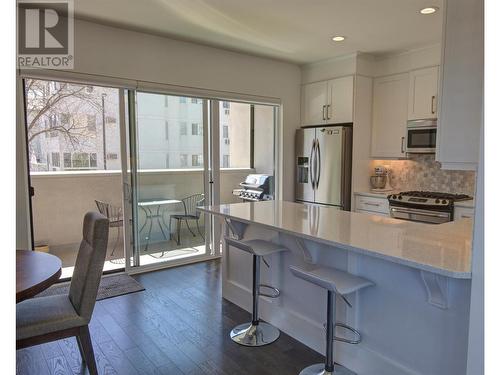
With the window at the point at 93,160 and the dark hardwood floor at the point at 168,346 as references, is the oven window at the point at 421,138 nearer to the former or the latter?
the dark hardwood floor at the point at 168,346

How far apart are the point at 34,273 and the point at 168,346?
3.77 feet

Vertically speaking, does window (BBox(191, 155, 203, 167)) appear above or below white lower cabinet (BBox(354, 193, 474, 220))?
above

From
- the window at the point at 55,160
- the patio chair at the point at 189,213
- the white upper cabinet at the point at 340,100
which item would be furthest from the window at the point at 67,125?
the white upper cabinet at the point at 340,100

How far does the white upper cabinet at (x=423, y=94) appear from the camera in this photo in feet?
13.6

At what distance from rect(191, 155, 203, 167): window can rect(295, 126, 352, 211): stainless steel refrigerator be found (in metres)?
1.51

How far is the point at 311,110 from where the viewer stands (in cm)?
522

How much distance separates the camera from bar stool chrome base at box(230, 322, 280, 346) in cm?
266

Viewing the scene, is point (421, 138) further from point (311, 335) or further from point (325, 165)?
point (311, 335)

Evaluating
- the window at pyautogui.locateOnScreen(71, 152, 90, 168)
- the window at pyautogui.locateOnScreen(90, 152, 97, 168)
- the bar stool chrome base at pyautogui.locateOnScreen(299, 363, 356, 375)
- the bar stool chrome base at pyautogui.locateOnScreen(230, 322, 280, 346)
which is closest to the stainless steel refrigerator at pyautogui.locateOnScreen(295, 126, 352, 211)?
the bar stool chrome base at pyautogui.locateOnScreen(230, 322, 280, 346)

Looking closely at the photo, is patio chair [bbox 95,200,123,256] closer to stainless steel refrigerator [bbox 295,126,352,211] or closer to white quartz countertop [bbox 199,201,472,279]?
white quartz countertop [bbox 199,201,472,279]

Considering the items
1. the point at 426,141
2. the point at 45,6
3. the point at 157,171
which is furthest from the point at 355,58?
the point at 45,6

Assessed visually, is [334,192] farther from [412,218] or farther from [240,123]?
[240,123]

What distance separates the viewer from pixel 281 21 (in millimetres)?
3545
